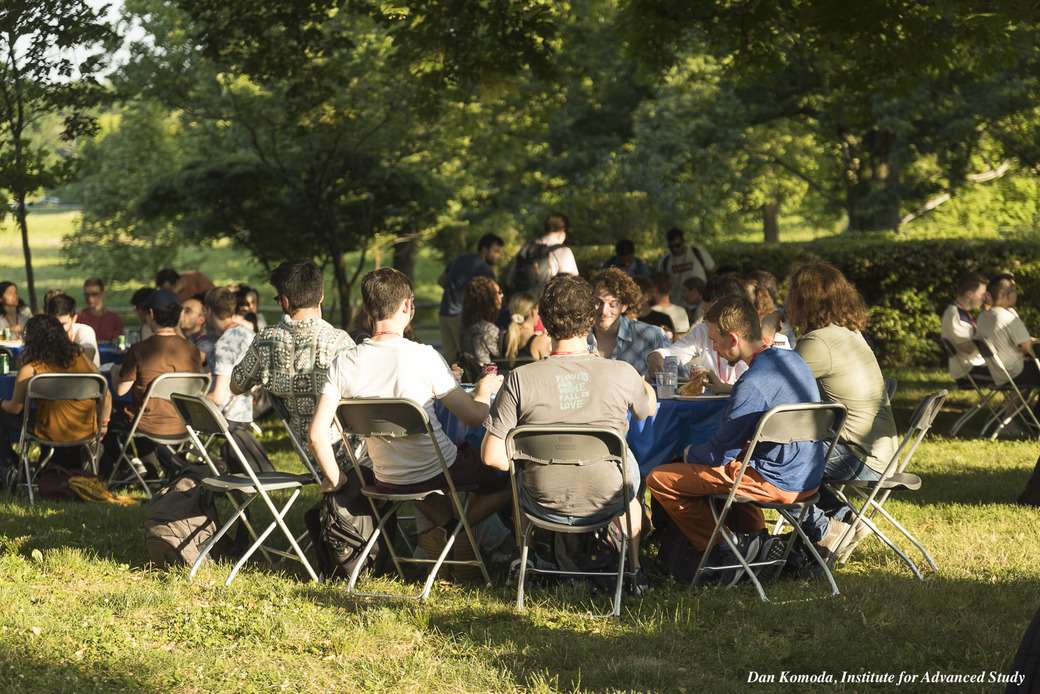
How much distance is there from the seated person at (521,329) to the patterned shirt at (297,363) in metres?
2.50

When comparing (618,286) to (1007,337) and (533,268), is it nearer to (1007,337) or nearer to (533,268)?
(533,268)

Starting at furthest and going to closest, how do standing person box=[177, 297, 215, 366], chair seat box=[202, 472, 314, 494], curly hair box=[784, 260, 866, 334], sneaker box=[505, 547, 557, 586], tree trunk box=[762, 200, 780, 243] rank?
tree trunk box=[762, 200, 780, 243] < standing person box=[177, 297, 215, 366] < curly hair box=[784, 260, 866, 334] < chair seat box=[202, 472, 314, 494] < sneaker box=[505, 547, 557, 586]

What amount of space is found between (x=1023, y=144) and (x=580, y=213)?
8.75m

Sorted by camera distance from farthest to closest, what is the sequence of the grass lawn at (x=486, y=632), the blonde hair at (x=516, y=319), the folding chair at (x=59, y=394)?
the blonde hair at (x=516, y=319) → the folding chair at (x=59, y=394) → the grass lawn at (x=486, y=632)

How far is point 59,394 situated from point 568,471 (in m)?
4.00

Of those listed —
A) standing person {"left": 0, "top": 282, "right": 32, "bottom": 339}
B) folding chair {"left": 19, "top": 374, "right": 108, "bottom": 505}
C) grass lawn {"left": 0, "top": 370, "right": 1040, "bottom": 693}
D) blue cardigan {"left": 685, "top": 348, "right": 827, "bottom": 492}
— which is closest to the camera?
grass lawn {"left": 0, "top": 370, "right": 1040, "bottom": 693}

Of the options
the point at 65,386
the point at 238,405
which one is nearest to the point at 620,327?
the point at 238,405

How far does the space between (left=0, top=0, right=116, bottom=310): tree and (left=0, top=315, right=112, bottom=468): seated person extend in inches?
96.8

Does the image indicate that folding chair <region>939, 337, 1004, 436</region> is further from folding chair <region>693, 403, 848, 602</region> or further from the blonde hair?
folding chair <region>693, 403, 848, 602</region>

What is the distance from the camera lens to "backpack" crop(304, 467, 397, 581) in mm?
4887

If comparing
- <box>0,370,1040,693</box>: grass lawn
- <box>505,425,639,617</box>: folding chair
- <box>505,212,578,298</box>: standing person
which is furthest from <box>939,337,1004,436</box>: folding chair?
<box>505,425,639,617</box>: folding chair

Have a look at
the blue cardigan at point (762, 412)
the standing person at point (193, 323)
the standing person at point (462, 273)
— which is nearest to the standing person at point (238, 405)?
the standing person at point (193, 323)

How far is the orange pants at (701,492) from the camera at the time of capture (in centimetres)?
455

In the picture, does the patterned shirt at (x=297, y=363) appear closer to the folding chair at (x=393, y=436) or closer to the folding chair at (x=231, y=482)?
the folding chair at (x=231, y=482)
